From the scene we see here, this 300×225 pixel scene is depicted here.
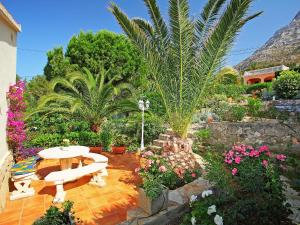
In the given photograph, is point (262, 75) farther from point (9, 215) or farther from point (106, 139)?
point (9, 215)

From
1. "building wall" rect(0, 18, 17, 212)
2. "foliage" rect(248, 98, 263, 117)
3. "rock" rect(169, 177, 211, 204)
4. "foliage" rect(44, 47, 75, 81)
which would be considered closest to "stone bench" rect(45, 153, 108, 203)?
"building wall" rect(0, 18, 17, 212)

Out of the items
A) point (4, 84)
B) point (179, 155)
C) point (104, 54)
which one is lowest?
point (179, 155)

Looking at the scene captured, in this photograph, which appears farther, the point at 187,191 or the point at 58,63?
the point at 58,63

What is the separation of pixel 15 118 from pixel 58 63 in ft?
37.1

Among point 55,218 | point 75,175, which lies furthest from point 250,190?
point 75,175

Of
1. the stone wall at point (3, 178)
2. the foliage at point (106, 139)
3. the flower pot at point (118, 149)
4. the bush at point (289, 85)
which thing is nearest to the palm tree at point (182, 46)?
the flower pot at point (118, 149)

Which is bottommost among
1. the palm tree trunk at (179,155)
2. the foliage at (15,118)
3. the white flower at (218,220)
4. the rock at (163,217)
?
the rock at (163,217)

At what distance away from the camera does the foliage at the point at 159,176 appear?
362 centimetres

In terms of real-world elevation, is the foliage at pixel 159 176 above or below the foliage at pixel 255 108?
below

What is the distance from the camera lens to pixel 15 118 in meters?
6.32

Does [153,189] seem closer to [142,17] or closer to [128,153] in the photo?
[142,17]

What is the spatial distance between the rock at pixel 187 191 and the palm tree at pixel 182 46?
2532mm

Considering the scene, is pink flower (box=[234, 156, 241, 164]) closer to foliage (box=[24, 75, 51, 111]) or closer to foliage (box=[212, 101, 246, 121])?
foliage (box=[212, 101, 246, 121])

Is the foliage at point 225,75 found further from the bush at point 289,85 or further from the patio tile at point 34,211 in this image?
the patio tile at point 34,211
